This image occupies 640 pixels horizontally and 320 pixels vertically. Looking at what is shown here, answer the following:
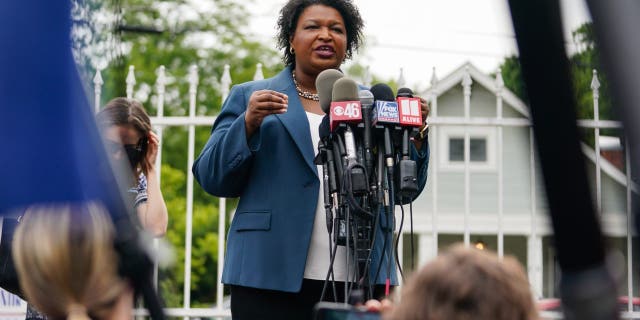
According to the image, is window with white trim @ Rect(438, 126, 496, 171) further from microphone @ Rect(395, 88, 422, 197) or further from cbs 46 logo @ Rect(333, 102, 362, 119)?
cbs 46 logo @ Rect(333, 102, 362, 119)

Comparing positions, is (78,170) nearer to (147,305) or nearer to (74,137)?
(74,137)

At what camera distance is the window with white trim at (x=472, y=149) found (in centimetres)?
1570

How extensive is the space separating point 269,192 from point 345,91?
1.95ft

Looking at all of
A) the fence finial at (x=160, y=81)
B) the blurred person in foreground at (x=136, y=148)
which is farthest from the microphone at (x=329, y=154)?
the fence finial at (x=160, y=81)

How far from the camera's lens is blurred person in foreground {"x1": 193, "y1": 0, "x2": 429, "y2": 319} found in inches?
130

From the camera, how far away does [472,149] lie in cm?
1761

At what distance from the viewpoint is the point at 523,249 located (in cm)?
1733

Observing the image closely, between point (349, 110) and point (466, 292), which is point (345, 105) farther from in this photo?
point (466, 292)

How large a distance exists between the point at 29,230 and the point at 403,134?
1614 mm

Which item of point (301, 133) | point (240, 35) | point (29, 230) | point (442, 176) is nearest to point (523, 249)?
point (442, 176)

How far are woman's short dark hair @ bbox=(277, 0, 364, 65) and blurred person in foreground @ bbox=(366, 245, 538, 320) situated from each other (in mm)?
2558

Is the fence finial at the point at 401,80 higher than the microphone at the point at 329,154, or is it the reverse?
the fence finial at the point at 401,80

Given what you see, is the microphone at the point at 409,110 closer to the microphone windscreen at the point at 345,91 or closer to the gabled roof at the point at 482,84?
the microphone windscreen at the point at 345,91

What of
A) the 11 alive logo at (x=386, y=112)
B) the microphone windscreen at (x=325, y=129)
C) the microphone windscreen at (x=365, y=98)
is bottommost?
the microphone windscreen at (x=325, y=129)
